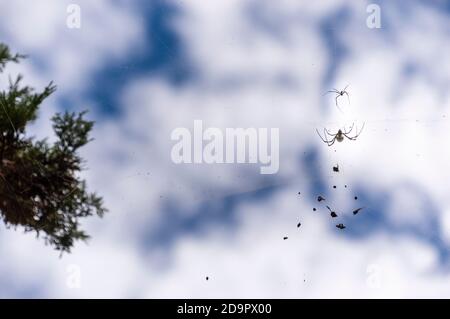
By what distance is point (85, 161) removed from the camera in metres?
12.1

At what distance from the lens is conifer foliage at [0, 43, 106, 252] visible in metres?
11.8

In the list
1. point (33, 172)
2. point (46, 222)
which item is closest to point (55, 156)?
point (33, 172)

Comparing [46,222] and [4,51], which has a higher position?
[4,51]

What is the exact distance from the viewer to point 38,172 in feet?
40.1

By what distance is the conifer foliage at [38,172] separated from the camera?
11.8 m

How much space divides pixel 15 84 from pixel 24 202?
10.0 feet
